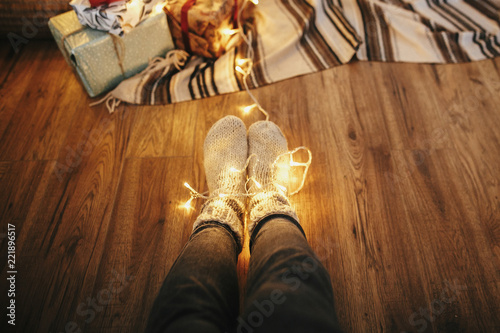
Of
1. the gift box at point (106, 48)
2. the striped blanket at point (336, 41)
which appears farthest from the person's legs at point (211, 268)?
the gift box at point (106, 48)

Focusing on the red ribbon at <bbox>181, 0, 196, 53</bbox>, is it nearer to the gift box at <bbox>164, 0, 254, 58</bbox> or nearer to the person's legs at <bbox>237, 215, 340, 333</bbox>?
the gift box at <bbox>164, 0, 254, 58</bbox>

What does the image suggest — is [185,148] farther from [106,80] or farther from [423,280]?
[423,280]

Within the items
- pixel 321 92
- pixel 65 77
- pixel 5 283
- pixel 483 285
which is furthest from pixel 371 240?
pixel 65 77

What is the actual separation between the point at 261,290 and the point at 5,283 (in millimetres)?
666

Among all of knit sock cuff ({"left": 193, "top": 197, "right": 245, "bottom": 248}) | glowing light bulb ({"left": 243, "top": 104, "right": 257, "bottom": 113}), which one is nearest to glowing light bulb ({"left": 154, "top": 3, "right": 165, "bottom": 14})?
glowing light bulb ({"left": 243, "top": 104, "right": 257, "bottom": 113})

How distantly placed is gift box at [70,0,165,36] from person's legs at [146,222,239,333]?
72 centimetres

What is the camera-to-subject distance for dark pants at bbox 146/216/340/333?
1.61ft

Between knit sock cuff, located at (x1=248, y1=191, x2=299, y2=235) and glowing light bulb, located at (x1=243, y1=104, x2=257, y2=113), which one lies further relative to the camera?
glowing light bulb, located at (x1=243, y1=104, x2=257, y2=113)

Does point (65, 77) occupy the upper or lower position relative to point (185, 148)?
upper

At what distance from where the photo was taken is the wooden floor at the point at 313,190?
750mm

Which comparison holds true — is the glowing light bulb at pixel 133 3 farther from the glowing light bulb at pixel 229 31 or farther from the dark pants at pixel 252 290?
the dark pants at pixel 252 290

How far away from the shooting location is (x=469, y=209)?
2.84ft

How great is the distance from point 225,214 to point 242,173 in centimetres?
20

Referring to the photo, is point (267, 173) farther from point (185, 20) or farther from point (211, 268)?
point (185, 20)
